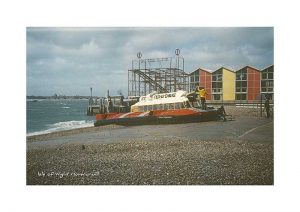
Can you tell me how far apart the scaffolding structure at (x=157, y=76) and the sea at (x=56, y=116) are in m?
0.91

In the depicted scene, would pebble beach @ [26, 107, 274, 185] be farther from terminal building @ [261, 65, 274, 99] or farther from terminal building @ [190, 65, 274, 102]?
Answer: terminal building @ [261, 65, 274, 99]

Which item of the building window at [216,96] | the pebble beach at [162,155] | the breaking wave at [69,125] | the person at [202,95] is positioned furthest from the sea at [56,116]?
the building window at [216,96]

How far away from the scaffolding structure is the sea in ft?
2.99

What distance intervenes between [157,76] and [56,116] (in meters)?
1.91

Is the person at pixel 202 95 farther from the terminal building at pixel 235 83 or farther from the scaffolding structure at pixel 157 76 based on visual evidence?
the scaffolding structure at pixel 157 76

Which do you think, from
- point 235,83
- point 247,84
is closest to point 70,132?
point 235,83

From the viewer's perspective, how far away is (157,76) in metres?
5.68

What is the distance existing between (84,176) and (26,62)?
2.10 meters

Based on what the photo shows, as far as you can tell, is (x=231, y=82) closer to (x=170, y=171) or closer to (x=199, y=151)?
(x=199, y=151)

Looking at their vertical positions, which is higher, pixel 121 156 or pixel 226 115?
pixel 226 115

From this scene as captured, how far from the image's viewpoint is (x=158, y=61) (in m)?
5.38

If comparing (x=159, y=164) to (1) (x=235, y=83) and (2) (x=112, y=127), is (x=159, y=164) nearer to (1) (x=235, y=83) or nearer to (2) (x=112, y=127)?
(2) (x=112, y=127)

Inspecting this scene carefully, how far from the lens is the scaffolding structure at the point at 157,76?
5.36 meters
